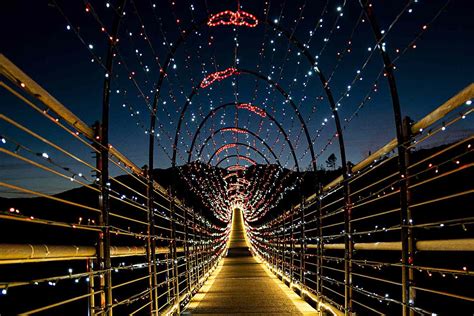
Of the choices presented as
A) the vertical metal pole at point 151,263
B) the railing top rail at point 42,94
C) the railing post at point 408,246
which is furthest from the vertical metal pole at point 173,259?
the railing post at point 408,246

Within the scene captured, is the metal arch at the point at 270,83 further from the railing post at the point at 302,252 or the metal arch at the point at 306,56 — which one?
the railing post at the point at 302,252

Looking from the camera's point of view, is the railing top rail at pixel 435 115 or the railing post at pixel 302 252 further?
the railing post at pixel 302 252

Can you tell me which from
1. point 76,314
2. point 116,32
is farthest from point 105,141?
point 76,314

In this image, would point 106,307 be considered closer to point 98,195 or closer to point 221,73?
point 98,195

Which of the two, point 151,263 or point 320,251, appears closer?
point 151,263

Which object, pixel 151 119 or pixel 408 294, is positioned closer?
pixel 408 294

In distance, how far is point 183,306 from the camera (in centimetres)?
551

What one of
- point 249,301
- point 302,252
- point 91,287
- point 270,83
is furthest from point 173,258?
point 270,83

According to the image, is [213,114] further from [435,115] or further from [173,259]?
[435,115]

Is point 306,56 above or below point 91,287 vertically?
above

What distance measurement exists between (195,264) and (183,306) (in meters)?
1.80

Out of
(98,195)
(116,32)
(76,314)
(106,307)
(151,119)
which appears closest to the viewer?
(106,307)

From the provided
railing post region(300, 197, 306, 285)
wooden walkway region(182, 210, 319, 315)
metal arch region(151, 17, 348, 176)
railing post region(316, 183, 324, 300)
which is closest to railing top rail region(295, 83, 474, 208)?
railing post region(316, 183, 324, 300)

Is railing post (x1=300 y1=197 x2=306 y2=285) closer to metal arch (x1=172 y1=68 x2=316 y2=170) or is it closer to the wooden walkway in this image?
the wooden walkway
